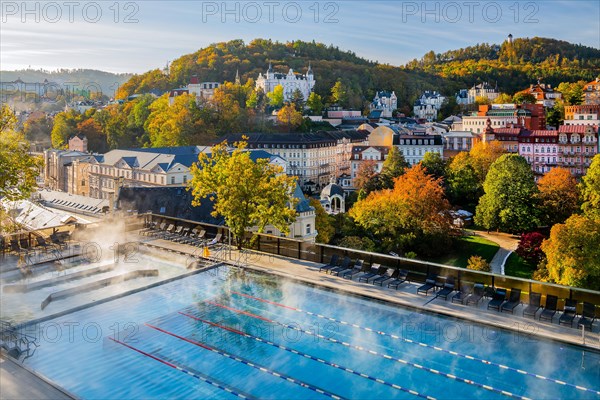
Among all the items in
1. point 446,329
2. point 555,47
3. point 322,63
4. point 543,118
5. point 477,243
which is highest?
point 555,47

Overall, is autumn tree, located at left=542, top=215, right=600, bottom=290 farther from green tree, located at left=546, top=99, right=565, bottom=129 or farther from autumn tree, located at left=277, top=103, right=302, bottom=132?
green tree, located at left=546, top=99, right=565, bottom=129

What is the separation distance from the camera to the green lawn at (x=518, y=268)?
3762 cm

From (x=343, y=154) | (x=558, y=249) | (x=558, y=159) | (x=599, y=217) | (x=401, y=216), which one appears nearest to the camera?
(x=558, y=249)

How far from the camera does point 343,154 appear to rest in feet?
302

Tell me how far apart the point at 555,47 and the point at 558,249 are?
169 meters

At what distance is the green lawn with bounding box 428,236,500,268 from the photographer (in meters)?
40.8

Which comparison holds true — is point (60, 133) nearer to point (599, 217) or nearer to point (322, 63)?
point (322, 63)

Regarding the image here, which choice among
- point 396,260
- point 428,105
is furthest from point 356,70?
point 396,260

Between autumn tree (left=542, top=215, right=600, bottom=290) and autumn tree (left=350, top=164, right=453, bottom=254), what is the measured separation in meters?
10.7

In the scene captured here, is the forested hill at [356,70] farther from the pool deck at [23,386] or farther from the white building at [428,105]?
the pool deck at [23,386]

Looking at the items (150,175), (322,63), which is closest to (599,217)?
(150,175)

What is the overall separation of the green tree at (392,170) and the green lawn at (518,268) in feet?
68.0

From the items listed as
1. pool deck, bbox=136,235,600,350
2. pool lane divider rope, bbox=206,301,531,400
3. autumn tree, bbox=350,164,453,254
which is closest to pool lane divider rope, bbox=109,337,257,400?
pool lane divider rope, bbox=206,301,531,400

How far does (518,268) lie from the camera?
3859cm
